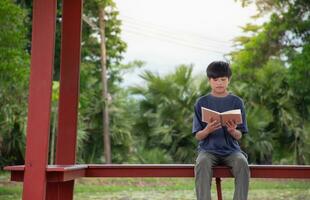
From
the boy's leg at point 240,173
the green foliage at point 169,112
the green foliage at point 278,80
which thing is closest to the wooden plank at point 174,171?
the boy's leg at point 240,173

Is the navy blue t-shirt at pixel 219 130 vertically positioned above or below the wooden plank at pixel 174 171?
above

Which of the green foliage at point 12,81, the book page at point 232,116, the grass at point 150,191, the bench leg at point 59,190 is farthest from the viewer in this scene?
the green foliage at point 12,81

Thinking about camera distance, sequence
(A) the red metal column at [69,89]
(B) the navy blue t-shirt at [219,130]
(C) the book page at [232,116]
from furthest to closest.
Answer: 1. (A) the red metal column at [69,89]
2. (B) the navy blue t-shirt at [219,130]
3. (C) the book page at [232,116]

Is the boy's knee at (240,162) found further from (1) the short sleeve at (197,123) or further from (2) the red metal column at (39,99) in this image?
(2) the red metal column at (39,99)

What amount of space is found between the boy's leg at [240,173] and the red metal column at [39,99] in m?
1.42

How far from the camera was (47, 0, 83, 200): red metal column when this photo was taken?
443cm

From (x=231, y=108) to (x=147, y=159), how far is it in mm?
10320

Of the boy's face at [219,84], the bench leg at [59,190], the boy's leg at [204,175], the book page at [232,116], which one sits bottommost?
the bench leg at [59,190]

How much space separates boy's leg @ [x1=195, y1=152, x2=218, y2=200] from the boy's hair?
64 cm

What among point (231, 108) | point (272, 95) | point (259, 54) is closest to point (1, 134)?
point (259, 54)

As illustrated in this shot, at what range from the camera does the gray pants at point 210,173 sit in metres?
3.68

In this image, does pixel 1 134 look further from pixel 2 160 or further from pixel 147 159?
pixel 147 159

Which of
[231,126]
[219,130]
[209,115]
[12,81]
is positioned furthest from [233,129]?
[12,81]

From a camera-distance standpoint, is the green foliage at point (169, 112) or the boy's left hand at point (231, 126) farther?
the green foliage at point (169, 112)
